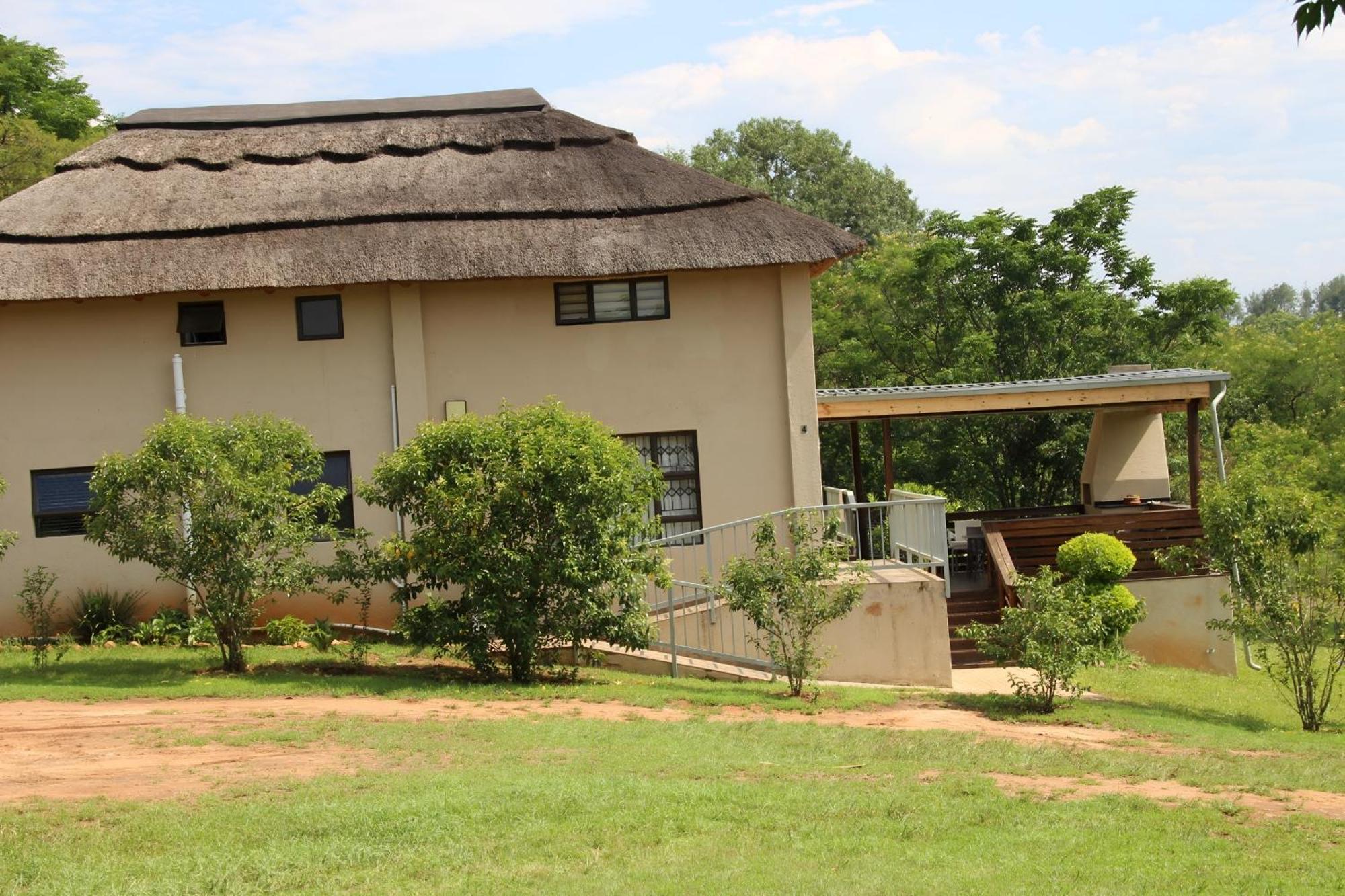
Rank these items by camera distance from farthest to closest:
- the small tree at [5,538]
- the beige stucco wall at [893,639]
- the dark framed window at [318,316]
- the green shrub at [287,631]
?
the dark framed window at [318,316] → the green shrub at [287,631] → the beige stucco wall at [893,639] → the small tree at [5,538]

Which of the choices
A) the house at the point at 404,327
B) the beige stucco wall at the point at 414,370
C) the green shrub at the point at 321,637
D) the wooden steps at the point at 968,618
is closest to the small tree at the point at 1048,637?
the wooden steps at the point at 968,618

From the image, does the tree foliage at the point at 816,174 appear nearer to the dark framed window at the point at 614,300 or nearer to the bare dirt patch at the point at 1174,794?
the dark framed window at the point at 614,300

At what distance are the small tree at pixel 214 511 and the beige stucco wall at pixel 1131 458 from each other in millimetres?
14660

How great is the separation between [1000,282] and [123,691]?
72.4 feet

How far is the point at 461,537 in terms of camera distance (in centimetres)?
1295

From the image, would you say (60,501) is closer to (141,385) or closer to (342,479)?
(141,385)

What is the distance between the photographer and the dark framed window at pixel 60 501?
16.8m

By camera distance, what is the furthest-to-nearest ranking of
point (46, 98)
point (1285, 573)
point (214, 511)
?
point (46, 98) < point (1285, 573) < point (214, 511)

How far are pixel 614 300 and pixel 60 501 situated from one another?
776cm

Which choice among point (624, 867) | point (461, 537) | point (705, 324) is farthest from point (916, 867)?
point (705, 324)

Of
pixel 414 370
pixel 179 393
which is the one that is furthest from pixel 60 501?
pixel 414 370

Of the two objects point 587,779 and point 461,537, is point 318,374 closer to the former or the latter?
point 461,537

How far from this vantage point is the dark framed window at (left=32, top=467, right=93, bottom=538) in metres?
16.8

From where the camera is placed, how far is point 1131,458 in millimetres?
22625
